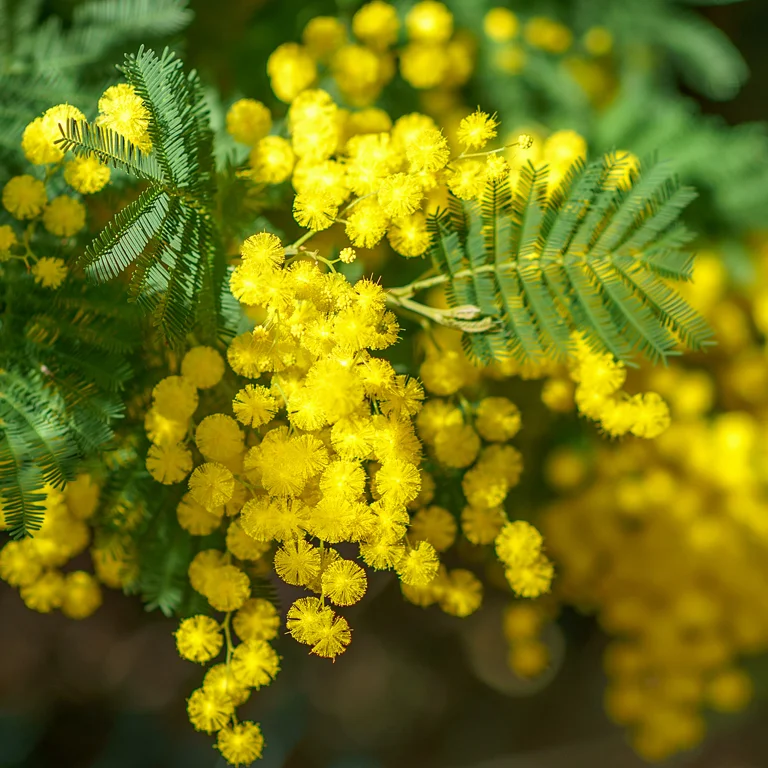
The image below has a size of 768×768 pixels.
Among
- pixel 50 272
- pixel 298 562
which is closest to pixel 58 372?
pixel 50 272

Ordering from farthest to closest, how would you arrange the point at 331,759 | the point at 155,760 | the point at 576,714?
the point at 576,714 < the point at 331,759 < the point at 155,760

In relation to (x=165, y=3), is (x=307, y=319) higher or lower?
lower

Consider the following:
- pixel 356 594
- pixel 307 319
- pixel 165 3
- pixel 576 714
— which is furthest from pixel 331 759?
pixel 165 3

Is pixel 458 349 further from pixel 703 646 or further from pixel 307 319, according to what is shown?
pixel 703 646

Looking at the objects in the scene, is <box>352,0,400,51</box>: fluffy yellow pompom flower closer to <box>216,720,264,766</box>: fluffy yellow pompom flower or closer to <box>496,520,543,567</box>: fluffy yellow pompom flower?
<box>496,520,543,567</box>: fluffy yellow pompom flower

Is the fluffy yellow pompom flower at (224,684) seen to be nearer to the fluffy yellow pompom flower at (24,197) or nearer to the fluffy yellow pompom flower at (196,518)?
the fluffy yellow pompom flower at (196,518)

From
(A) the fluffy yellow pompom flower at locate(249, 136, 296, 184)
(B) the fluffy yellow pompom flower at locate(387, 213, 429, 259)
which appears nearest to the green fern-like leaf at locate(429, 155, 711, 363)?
(B) the fluffy yellow pompom flower at locate(387, 213, 429, 259)

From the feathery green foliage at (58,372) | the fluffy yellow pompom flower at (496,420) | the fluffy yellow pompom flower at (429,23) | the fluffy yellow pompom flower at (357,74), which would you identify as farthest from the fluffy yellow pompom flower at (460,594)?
the fluffy yellow pompom flower at (429,23)
